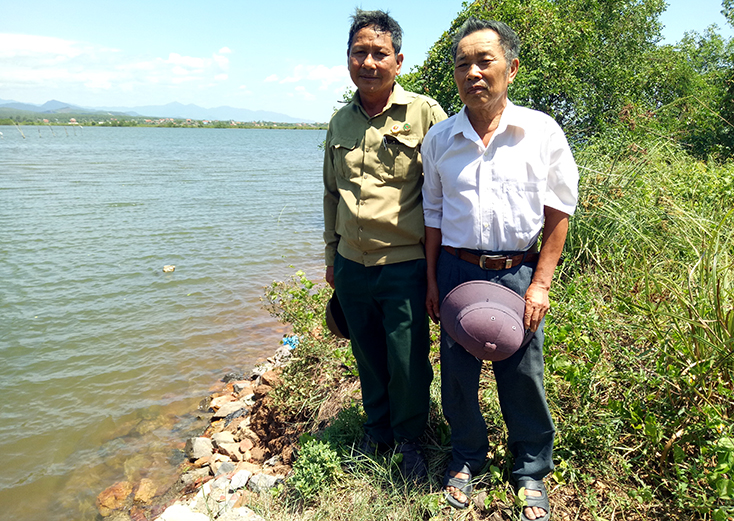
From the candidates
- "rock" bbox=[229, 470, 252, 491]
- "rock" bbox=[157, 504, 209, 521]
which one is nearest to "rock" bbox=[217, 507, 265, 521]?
"rock" bbox=[157, 504, 209, 521]

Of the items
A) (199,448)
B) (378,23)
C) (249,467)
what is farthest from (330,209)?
(199,448)

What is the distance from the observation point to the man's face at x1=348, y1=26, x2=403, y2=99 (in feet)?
8.24

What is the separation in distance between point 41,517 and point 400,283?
4.00 m

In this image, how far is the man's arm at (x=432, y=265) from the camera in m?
2.54

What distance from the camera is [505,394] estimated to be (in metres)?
2.50

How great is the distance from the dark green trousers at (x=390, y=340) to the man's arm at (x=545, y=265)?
2.00 ft

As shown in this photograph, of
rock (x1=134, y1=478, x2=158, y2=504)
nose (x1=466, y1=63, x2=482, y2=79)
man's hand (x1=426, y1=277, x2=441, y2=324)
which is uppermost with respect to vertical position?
nose (x1=466, y1=63, x2=482, y2=79)

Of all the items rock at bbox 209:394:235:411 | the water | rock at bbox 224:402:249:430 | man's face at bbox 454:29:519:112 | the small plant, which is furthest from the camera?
rock at bbox 209:394:235:411

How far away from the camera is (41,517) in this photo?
13.8 ft

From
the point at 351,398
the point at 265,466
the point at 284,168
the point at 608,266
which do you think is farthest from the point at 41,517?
the point at 284,168

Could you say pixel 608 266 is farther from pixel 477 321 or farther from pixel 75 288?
pixel 75 288

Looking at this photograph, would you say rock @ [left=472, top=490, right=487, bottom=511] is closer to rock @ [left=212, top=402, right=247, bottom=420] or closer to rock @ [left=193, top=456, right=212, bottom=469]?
rock @ [left=193, top=456, right=212, bottom=469]

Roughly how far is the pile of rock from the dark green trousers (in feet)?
3.43

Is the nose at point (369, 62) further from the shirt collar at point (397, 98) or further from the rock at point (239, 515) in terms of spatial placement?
the rock at point (239, 515)
